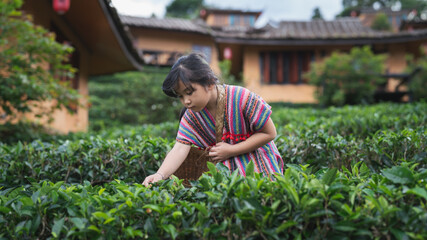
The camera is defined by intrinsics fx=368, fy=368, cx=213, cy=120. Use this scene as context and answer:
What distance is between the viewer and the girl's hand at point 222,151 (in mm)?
2250

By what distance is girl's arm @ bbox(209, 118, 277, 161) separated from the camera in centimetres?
225

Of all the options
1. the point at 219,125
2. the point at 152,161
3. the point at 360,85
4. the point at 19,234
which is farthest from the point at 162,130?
the point at 360,85

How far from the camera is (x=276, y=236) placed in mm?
1419

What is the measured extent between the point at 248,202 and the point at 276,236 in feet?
0.56

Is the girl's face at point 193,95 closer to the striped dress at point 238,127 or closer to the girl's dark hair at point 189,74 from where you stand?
the girl's dark hair at point 189,74

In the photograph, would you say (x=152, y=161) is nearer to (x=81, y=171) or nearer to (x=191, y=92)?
(x=81, y=171)

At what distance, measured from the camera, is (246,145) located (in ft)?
7.42

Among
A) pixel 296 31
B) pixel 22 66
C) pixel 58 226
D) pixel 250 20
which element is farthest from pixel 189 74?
pixel 250 20

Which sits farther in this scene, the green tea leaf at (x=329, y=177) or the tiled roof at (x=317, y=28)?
the tiled roof at (x=317, y=28)

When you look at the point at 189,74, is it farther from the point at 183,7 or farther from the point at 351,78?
the point at 183,7

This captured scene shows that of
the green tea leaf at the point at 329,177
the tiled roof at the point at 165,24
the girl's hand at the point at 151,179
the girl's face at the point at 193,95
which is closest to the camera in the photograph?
the green tea leaf at the point at 329,177

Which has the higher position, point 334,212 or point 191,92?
point 191,92

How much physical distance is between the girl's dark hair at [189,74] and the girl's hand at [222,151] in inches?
15.1

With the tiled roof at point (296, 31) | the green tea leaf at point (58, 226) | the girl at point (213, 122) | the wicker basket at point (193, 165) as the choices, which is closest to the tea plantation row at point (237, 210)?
the green tea leaf at point (58, 226)
